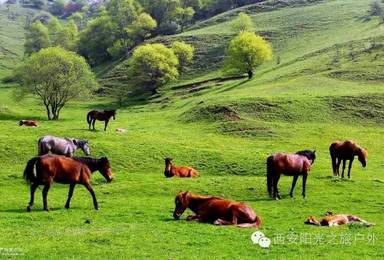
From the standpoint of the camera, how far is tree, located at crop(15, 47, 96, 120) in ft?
230

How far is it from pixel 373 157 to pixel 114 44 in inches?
4265

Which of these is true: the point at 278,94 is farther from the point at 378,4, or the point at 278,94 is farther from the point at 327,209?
the point at 378,4

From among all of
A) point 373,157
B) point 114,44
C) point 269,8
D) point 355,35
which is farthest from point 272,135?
point 269,8

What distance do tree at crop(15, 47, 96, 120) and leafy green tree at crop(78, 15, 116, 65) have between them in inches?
2794

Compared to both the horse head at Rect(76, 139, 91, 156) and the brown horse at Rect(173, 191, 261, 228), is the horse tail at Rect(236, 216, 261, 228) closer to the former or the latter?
the brown horse at Rect(173, 191, 261, 228)

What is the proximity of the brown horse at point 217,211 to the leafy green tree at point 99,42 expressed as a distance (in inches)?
5159

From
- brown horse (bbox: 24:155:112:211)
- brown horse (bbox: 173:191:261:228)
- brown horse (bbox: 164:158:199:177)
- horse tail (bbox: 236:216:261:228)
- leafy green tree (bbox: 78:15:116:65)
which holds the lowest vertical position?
brown horse (bbox: 164:158:199:177)

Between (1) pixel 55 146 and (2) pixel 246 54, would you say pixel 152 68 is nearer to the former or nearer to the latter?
(2) pixel 246 54

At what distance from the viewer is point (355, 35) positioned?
346 ft

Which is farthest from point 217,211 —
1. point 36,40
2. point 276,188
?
point 36,40

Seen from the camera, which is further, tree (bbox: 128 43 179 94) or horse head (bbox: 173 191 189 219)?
tree (bbox: 128 43 179 94)

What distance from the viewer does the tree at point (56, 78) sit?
230 feet

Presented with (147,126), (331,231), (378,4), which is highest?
(378,4)

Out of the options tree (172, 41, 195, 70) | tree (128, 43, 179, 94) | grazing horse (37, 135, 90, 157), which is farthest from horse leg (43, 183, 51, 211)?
tree (172, 41, 195, 70)
